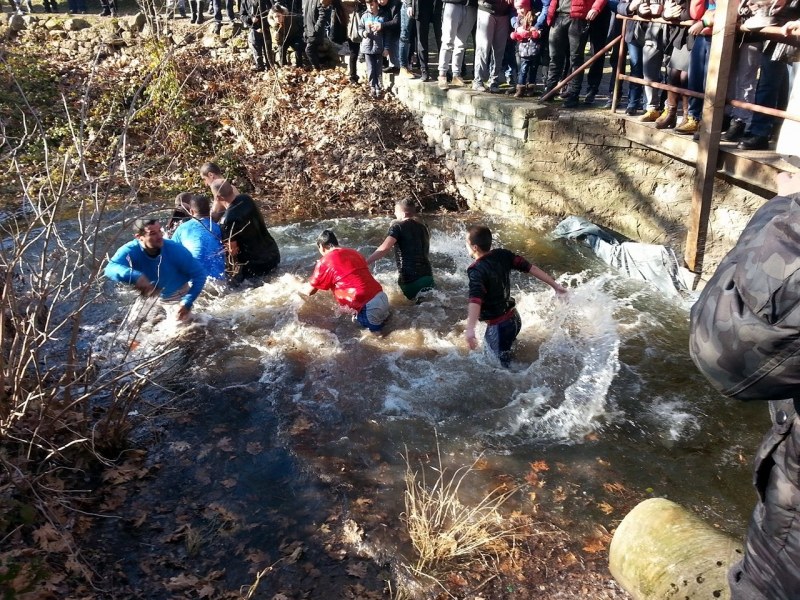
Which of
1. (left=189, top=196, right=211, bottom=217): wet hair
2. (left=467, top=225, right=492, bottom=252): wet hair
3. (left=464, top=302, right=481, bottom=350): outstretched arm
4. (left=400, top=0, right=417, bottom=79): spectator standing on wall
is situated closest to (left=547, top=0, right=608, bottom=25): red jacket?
(left=400, top=0, right=417, bottom=79): spectator standing on wall

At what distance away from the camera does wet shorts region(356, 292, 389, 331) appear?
6.77 meters

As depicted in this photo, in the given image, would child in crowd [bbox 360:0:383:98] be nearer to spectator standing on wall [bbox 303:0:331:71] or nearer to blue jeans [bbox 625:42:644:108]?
spectator standing on wall [bbox 303:0:331:71]

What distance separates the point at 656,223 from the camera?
8.71 meters

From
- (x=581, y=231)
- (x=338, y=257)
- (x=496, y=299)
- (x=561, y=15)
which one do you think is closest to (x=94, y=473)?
(x=338, y=257)

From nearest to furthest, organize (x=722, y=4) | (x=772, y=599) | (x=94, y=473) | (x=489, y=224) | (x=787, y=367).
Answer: (x=787, y=367)
(x=772, y=599)
(x=94, y=473)
(x=722, y=4)
(x=489, y=224)

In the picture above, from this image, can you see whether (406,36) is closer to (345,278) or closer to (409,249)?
(409,249)

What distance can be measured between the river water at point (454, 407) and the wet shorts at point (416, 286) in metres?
0.22

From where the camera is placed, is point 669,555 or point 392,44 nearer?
point 669,555

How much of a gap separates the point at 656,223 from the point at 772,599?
7.25 metres

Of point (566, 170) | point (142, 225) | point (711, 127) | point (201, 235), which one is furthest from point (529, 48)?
point (142, 225)

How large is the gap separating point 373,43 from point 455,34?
5.87 ft

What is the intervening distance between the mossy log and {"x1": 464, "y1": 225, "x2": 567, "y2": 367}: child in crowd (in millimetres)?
2014

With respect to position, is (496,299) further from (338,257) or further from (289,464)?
(289,464)

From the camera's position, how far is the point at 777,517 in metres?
2.12
